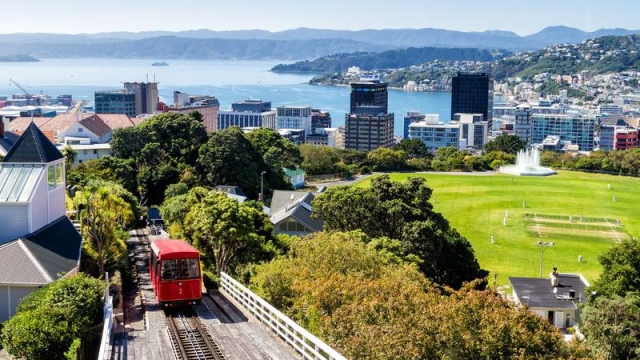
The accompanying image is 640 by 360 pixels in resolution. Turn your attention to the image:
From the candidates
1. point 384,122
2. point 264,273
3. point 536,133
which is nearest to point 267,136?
point 264,273

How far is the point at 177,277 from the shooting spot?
62.7 feet

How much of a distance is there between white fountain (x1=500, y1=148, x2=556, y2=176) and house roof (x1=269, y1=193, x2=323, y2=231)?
41978 millimetres

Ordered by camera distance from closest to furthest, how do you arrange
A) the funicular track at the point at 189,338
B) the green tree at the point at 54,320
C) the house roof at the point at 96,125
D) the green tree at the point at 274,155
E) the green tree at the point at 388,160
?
the funicular track at the point at 189,338 → the green tree at the point at 54,320 → the green tree at the point at 274,155 → the house roof at the point at 96,125 → the green tree at the point at 388,160

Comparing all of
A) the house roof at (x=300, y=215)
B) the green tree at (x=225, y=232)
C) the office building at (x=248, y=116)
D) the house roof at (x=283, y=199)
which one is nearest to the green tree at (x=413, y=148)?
the house roof at (x=283, y=199)

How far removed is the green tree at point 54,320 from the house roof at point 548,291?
20.0 metres

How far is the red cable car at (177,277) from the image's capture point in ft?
62.2

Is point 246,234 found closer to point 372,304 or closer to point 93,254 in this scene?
point 93,254

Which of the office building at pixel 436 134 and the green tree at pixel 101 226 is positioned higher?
the green tree at pixel 101 226

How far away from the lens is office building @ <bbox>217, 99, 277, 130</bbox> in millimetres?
166000

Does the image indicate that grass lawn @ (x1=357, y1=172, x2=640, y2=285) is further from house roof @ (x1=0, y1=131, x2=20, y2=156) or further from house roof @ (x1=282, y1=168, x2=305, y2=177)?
house roof @ (x1=0, y1=131, x2=20, y2=156)

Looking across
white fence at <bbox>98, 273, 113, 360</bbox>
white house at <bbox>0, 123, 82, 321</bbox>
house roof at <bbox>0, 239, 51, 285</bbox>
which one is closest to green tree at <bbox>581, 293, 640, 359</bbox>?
white fence at <bbox>98, 273, 113, 360</bbox>

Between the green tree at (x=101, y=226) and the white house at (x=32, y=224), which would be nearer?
the white house at (x=32, y=224)

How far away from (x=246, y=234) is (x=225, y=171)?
25.0m

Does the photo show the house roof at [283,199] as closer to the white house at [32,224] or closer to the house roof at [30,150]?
the white house at [32,224]
